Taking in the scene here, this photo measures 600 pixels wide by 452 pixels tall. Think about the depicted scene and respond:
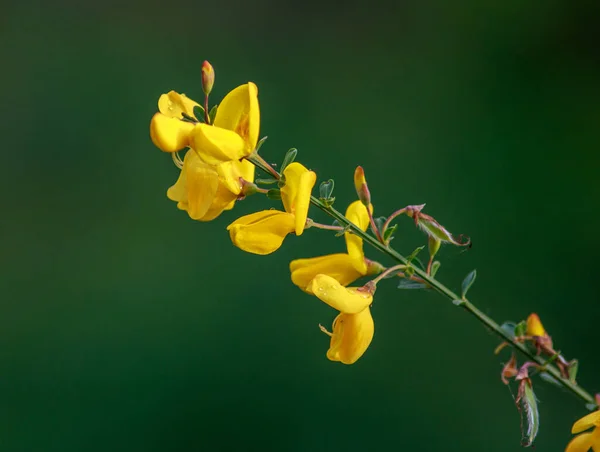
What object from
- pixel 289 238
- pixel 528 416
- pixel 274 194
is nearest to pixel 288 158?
pixel 274 194

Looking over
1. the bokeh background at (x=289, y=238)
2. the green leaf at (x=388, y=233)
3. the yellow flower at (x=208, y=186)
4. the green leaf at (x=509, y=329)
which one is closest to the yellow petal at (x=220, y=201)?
the yellow flower at (x=208, y=186)

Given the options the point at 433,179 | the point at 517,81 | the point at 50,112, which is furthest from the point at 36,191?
the point at 517,81

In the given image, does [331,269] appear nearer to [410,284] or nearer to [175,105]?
[410,284]

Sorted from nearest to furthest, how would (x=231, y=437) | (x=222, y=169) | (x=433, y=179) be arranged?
(x=222, y=169) < (x=231, y=437) < (x=433, y=179)

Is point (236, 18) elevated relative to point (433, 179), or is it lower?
elevated

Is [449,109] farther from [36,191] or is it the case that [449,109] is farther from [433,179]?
[36,191]

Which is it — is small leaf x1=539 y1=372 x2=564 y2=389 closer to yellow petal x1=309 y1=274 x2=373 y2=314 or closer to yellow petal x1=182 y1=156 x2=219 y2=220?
yellow petal x1=309 y1=274 x2=373 y2=314
